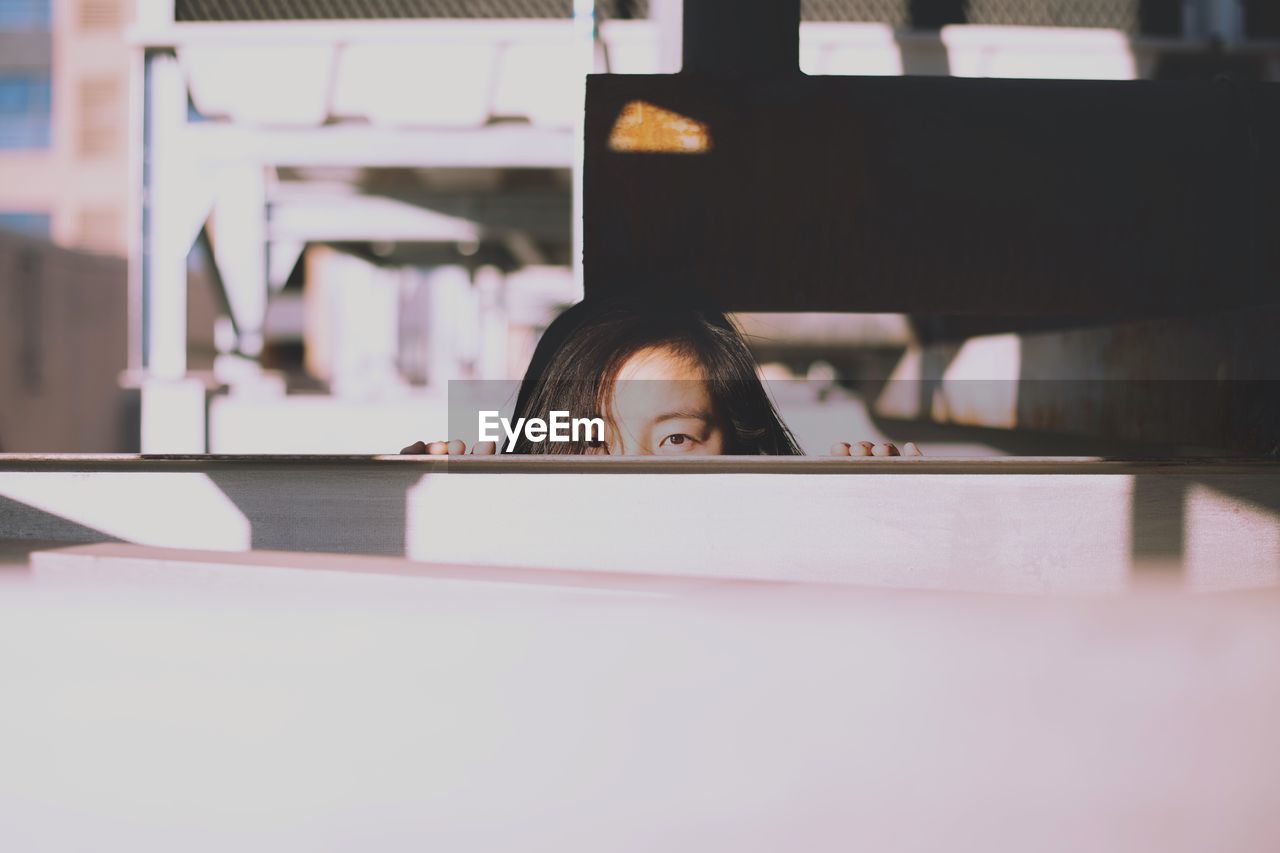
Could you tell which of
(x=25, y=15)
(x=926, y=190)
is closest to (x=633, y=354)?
(x=926, y=190)

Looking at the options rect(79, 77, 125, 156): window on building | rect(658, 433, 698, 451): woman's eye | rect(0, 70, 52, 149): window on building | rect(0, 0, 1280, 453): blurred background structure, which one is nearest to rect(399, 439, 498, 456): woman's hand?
rect(658, 433, 698, 451): woman's eye

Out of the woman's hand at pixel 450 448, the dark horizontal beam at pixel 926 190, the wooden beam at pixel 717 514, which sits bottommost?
the wooden beam at pixel 717 514

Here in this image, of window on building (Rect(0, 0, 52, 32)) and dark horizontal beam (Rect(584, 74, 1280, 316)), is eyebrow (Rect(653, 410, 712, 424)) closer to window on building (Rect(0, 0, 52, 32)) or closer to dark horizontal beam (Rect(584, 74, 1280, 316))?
dark horizontal beam (Rect(584, 74, 1280, 316))

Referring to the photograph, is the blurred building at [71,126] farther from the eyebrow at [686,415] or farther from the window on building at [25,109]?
the eyebrow at [686,415]

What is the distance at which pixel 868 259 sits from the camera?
1606 millimetres

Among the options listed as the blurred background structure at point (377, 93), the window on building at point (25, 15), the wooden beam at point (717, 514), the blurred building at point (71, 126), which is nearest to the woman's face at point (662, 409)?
the wooden beam at point (717, 514)

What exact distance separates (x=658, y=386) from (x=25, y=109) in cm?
2600

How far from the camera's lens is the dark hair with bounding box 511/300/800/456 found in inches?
75.2

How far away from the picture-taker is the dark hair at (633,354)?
191 centimetres

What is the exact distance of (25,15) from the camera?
75.9 ft

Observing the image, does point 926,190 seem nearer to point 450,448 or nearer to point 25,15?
point 450,448

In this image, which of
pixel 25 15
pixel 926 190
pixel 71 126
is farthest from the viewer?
pixel 25 15

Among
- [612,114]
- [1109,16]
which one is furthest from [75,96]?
[612,114]

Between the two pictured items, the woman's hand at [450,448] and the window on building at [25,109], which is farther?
the window on building at [25,109]
